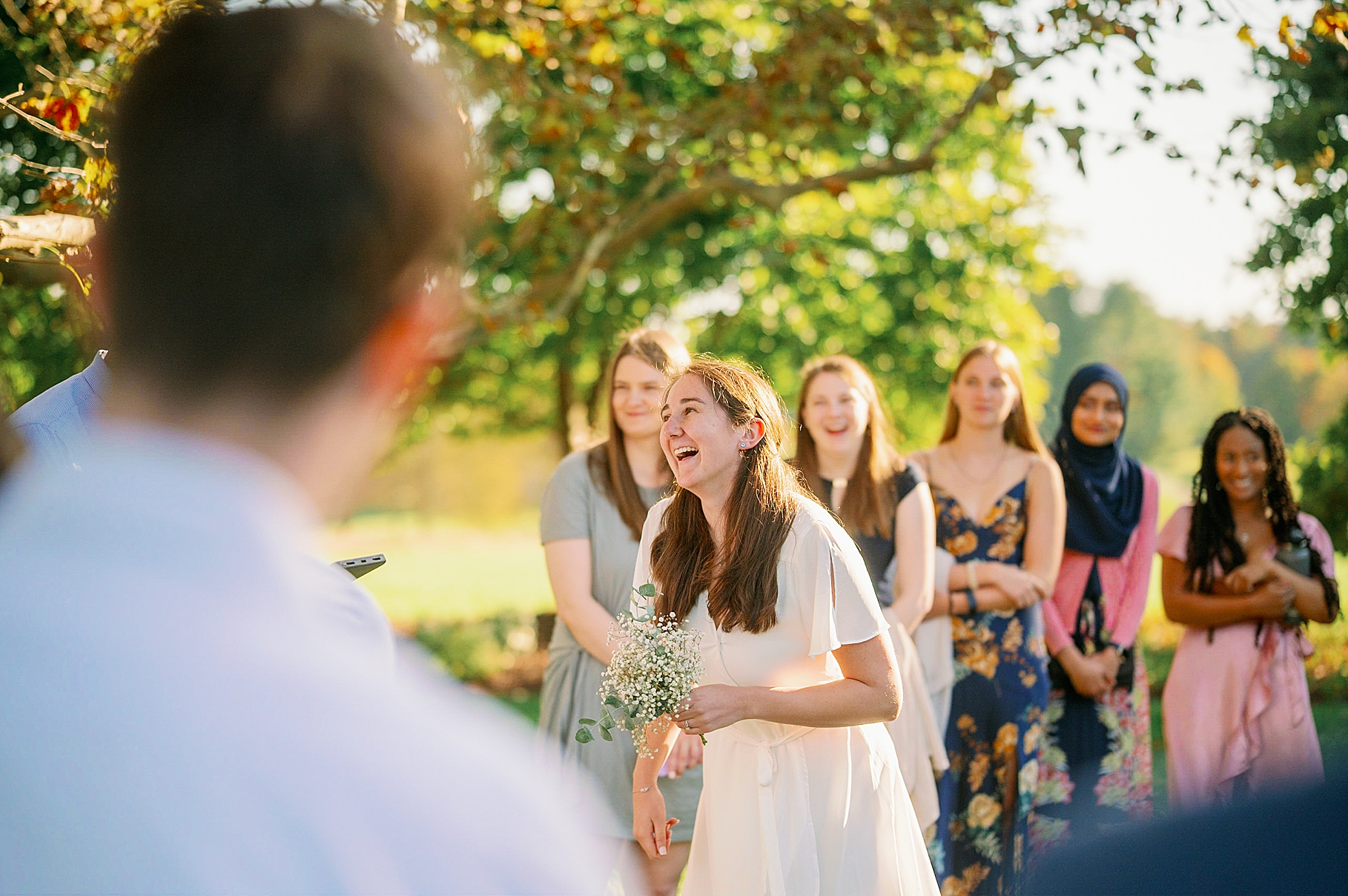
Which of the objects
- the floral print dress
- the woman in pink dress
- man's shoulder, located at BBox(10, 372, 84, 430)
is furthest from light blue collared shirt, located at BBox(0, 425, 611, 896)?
the woman in pink dress

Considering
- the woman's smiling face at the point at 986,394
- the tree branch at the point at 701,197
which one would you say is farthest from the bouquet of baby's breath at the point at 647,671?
the tree branch at the point at 701,197

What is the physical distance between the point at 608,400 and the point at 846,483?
1192mm

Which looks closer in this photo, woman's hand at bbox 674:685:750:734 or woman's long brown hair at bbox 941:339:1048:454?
woman's hand at bbox 674:685:750:734

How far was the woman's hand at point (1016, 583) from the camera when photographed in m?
5.39

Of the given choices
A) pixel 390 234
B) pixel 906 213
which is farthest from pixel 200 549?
pixel 906 213

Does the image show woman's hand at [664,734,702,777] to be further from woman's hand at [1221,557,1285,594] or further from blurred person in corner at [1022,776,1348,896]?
blurred person in corner at [1022,776,1348,896]

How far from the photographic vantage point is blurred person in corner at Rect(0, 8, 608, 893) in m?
0.74

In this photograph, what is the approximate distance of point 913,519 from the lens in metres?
4.98

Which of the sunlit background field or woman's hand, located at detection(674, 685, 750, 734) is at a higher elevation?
woman's hand, located at detection(674, 685, 750, 734)

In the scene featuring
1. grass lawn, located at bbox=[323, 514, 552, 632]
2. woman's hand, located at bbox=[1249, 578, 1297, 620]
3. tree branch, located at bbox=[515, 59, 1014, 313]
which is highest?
tree branch, located at bbox=[515, 59, 1014, 313]

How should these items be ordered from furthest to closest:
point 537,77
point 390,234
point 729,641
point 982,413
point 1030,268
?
point 1030,268 → point 537,77 → point 982,413 → point 729,641 → point 390,234

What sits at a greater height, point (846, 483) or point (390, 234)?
point (390, 234)

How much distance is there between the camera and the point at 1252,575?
583cm

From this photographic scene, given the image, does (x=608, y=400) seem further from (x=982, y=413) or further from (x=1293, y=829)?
(x=1293, y=829)
